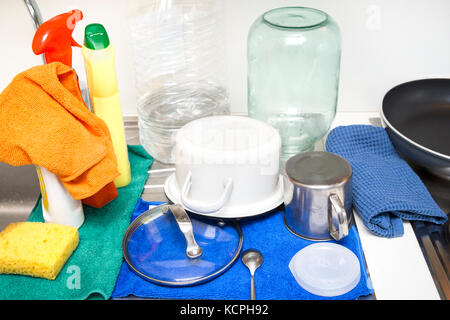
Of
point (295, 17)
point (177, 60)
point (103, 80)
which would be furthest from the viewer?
point (177, 60)

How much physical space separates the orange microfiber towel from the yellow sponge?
0.07 metres

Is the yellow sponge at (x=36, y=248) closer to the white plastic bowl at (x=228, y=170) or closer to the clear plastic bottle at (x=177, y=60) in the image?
the white plastic bowl at (x=228, y=170)

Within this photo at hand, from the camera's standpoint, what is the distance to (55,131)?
75 cm

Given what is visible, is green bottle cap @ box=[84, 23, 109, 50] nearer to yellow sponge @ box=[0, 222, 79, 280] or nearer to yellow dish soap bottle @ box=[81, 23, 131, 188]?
yellow dish soap bottle @ box=[81, 23, 131, 188]

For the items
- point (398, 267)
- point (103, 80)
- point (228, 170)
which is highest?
point (103, 80)

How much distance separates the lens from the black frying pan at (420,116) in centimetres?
97

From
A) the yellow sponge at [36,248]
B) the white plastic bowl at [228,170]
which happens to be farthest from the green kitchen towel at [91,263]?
the white plastic bowl at [228,170]

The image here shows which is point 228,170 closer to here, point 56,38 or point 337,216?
point 337,216

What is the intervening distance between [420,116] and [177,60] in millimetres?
581

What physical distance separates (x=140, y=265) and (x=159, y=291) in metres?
0.06

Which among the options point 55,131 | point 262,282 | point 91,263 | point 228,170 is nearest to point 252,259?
point 262,282

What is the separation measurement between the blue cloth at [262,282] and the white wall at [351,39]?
0.46 meters

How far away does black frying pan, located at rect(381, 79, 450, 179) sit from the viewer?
97cm

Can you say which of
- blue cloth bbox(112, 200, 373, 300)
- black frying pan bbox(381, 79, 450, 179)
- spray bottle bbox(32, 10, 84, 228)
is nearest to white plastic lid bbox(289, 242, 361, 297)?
blue cloth bbox(112, 200, 373, 300)
